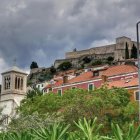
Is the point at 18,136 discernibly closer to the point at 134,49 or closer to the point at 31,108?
the point at 31,108

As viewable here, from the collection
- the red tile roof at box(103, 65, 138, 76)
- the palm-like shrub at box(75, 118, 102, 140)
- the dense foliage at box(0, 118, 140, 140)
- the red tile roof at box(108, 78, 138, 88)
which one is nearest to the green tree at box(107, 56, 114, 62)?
the red tile roof at box(103, 65, 138, 76)

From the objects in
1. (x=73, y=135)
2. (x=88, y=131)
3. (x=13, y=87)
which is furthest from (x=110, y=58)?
(x=88, y=131)

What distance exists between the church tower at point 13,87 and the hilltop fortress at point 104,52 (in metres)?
58.3

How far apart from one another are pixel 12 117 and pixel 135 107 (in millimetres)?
14438

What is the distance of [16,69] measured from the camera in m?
95.9

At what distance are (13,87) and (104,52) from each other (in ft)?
239

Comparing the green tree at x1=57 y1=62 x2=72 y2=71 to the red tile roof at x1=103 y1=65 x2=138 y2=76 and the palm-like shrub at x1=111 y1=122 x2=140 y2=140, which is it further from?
the palm-like shrub at x1=111 y1=122 x2=140 y2=140

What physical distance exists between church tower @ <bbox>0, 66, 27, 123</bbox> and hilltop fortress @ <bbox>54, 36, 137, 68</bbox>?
191 feet

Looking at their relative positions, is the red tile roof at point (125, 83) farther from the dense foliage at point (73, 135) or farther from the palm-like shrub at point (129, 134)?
the palm-like shrub at point (129, 134)

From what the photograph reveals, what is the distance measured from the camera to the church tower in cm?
8855

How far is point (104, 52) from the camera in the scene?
160 m

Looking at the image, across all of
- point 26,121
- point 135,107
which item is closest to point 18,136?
point 26,121

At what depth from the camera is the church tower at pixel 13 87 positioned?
88.6 metres

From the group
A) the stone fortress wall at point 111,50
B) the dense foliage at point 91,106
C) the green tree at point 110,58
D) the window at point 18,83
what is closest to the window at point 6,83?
the window at point 18,83
